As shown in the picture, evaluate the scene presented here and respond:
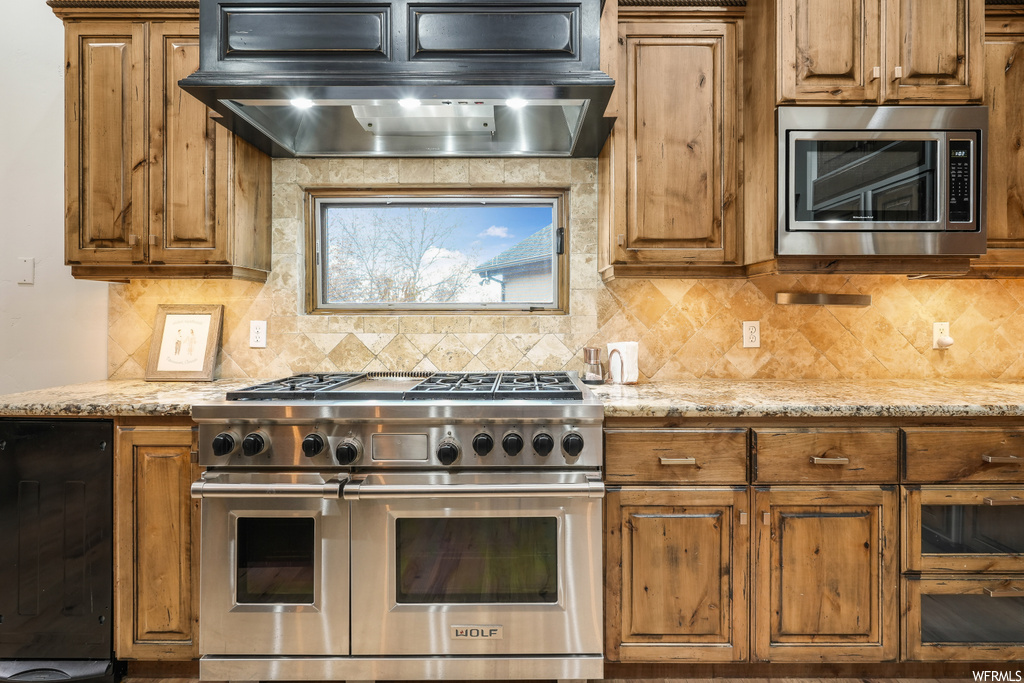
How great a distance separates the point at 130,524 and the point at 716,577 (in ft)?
6.39

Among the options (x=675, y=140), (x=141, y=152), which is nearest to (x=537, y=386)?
(x=675, y=140)

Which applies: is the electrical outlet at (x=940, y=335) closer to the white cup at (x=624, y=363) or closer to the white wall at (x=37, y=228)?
the white cup at (x=624, y=363)

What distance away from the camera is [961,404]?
1.74 metres

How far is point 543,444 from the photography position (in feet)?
5.53

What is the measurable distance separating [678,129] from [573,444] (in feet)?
4.22

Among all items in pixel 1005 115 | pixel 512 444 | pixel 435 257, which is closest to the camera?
pixel 512 444

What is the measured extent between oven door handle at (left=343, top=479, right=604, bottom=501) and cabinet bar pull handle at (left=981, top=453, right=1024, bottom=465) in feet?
4.05

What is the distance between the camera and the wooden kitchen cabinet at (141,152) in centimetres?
209

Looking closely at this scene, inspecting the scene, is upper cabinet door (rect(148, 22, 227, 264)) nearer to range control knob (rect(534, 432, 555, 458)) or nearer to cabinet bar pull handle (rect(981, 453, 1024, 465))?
range control knob (rect(534, 432, 555, 458))

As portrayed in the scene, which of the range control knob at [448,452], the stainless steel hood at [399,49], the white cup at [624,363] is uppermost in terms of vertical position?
the stainless steel hood at [399,49]

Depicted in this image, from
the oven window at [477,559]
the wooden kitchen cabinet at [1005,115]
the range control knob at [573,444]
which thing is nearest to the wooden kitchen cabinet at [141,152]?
the oven window at [477,559]

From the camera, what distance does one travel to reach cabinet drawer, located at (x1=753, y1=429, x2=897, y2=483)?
174cm

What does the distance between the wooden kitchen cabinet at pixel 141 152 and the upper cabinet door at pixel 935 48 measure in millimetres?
2479

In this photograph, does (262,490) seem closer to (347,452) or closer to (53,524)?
(347,452)
